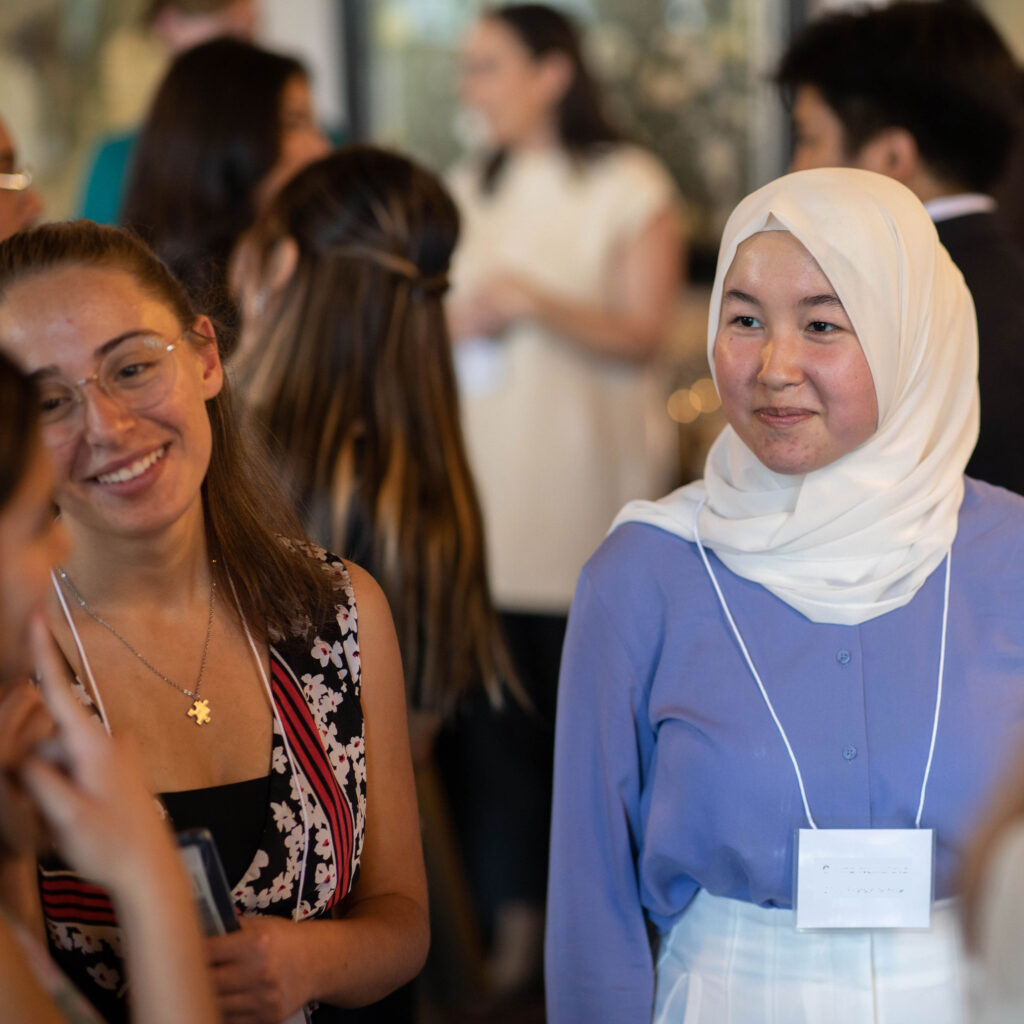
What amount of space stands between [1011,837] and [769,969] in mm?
797

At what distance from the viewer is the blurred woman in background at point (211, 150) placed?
129 inches

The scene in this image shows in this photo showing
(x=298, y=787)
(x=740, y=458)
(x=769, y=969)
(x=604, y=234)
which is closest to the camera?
(x=298, y=787)

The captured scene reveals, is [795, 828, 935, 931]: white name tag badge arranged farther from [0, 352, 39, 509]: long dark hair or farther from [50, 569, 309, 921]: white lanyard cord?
[0, 352, 39, 509]: long dark hair

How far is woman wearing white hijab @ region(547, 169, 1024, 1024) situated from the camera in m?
1.71

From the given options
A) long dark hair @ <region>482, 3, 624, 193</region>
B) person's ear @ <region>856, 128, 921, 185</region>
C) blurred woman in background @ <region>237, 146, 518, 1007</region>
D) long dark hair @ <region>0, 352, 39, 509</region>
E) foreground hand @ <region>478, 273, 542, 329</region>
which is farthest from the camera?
long dark hair @ <region>482, 3, 624, 193</region>

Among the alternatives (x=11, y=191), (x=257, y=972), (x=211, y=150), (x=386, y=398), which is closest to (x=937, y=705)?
(x=257, y=972)

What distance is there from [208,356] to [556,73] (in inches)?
97.1

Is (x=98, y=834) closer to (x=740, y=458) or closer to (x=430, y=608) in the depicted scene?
(x=740, y=458)

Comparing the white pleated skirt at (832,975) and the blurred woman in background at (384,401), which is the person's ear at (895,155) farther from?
A: the white pleated skirt at (832,975)

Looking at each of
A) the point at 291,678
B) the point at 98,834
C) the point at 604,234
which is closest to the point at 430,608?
the point at 291,678

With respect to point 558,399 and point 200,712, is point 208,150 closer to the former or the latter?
point 558,399

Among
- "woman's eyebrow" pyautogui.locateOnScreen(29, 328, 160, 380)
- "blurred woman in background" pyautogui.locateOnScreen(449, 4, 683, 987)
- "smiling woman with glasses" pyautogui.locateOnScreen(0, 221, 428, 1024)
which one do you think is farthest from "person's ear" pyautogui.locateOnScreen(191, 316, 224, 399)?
"blurred woman in background" pyautogui.locateOnScreen(449, 4, 683, 987)

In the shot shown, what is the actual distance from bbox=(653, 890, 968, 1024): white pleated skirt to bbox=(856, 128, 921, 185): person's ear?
138cm

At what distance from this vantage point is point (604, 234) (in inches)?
150
